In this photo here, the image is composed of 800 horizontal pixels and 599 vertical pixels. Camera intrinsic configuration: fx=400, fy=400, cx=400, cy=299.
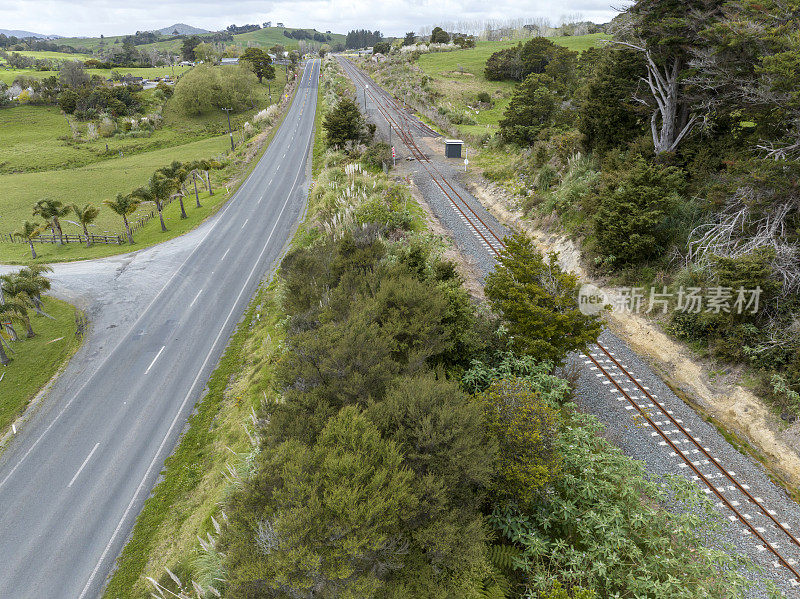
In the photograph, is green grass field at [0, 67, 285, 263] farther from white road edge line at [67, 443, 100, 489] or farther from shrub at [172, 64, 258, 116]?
white road edge line at [67, 443, 100, 489]

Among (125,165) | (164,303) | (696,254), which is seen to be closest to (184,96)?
(125,165)

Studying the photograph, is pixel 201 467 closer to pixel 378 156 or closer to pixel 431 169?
pixel 431 169

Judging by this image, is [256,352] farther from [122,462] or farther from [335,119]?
[335,119]

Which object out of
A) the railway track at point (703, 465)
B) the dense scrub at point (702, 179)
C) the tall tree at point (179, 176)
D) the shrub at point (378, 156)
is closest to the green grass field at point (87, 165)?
the tall tree at point (179, 176)

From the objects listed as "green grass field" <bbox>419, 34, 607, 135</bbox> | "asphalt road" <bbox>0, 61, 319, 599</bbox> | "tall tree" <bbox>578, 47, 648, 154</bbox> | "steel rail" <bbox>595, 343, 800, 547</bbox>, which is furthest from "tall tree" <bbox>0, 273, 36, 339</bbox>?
"green grass field" <bbox>419, 34, 607, 135</bbox>

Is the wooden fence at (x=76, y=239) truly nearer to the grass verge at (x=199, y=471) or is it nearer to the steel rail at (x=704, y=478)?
the grass verge at (x=199, y=471)

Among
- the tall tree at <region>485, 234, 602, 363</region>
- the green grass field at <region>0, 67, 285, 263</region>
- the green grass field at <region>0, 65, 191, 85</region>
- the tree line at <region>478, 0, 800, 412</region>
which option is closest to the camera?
the tall tree at <region>485, 234, 602, 363</region>
